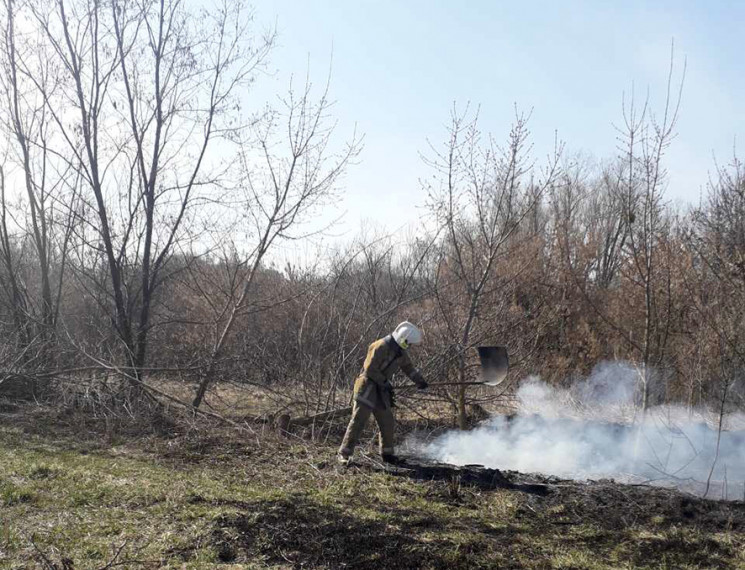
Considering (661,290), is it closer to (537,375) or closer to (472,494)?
(537,375)

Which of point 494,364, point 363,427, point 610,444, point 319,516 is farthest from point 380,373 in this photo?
point 610,444

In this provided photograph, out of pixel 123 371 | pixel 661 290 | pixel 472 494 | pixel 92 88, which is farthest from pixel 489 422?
pixel 92 88

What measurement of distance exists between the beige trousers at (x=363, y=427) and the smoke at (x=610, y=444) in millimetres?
966

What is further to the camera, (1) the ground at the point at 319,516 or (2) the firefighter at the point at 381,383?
(2) the firefighter at the point at 381,383

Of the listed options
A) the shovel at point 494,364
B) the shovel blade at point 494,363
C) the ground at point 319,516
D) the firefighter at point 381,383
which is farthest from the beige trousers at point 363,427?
the shovel blade at point 494,363

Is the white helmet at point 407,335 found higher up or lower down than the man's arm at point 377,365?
higher up

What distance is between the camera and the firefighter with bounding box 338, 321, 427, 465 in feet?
25.8

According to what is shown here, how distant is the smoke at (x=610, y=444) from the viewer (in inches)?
303

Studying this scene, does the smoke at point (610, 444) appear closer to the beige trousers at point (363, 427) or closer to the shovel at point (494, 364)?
the beige trousers at point (363, 427)

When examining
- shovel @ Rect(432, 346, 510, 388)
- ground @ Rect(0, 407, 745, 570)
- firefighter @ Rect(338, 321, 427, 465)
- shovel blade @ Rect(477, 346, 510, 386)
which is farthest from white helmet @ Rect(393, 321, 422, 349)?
ground @ Rect(0, 407, 745, 570)

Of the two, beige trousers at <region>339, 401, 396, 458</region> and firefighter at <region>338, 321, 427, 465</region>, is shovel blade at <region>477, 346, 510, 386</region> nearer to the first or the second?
firefighter at <region>338, 321, 427, 465</region>

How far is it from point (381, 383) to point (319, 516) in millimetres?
2547

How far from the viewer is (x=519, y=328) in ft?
39.1

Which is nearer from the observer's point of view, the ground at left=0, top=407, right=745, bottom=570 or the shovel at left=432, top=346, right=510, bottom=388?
the ground at left=0, top=407, right=745, bottom=570
